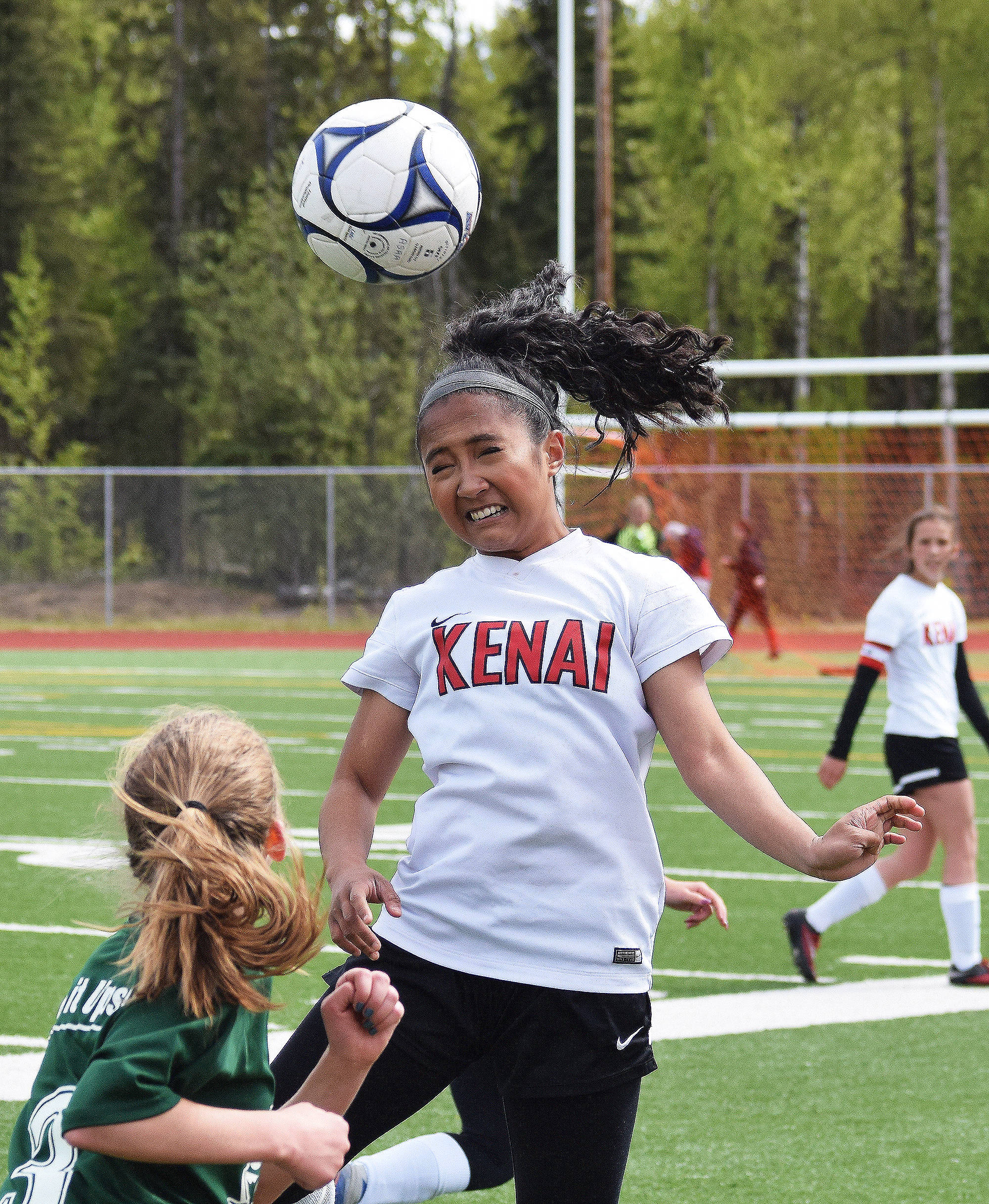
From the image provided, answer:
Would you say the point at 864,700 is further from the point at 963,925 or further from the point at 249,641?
the point at 249,641

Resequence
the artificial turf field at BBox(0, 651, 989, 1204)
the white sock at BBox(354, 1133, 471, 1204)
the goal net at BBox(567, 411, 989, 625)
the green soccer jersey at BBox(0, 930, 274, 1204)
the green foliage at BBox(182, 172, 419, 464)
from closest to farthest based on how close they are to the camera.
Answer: the green soccer jersey at BBox(0, 930, 274, 1204) → the white sock at BBox(354, 1133, 471, 1204) → the artificial turf field at BBox(0, 651, 989, 1204) → the goal net at BBox(567, 411, 989, 625) → the green foliage at BBox(182, 172, 419, 464)

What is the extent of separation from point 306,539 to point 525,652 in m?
24.9

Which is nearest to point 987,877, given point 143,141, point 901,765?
point 901,765

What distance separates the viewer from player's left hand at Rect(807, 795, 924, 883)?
2.42 meters

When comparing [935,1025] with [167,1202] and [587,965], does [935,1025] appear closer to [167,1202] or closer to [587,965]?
[587,965]

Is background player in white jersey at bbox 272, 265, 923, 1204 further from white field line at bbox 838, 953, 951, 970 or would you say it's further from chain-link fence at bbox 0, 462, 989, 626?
chain-link fence at bbox 0, 462, 989, 626

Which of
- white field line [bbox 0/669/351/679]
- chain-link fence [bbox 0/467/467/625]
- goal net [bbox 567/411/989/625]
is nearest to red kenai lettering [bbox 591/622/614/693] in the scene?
white field line [bbox 0/669/351/679]

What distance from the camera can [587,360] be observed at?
2.96 metres

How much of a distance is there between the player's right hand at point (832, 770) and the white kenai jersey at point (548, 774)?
3751 millimetres

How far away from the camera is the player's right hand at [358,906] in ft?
8.92

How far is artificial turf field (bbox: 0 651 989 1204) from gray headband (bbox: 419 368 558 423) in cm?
92

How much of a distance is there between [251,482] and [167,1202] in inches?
1007

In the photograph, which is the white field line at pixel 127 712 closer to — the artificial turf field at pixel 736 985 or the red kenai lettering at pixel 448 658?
the artificial turf field at pixel 736 985

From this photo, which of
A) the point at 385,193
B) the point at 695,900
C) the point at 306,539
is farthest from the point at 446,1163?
the point at 306,539
